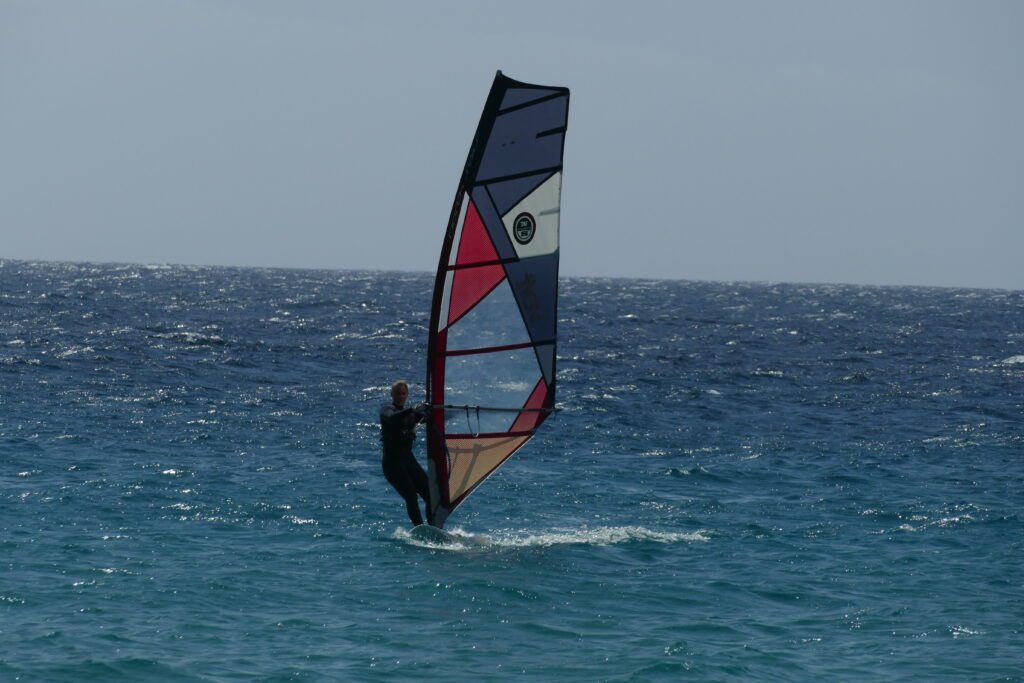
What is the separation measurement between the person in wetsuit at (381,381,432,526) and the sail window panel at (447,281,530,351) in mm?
816

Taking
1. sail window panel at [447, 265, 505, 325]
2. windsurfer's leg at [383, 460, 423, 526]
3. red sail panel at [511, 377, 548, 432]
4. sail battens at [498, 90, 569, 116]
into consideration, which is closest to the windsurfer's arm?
windsurfer's leg at [383, 460, 423, 526]

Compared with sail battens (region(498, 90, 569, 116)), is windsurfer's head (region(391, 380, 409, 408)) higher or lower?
lower

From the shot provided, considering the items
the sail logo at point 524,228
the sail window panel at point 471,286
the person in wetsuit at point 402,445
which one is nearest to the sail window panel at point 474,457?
the person in wetsuit at point 402,445

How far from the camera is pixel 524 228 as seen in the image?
14.0 m

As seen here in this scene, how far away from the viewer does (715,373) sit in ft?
126

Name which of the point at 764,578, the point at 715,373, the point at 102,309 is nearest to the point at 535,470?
the point at 764,578

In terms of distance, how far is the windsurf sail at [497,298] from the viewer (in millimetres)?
13484

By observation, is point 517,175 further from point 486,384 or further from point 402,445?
point 402,445

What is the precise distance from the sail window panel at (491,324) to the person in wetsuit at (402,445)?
0.82m

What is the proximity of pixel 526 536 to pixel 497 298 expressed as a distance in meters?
3.30

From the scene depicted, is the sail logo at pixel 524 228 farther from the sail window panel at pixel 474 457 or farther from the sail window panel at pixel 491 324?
the sail window panel at pixel 474 457

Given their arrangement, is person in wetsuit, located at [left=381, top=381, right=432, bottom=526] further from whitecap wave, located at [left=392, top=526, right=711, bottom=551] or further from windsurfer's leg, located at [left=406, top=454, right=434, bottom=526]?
whitecap wave, located at [left=392, top=526, right=711, bottom=551]

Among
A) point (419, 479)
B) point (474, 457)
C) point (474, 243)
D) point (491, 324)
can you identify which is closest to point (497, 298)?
point (491, 324)

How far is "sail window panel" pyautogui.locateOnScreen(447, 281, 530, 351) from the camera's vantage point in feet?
46.5
